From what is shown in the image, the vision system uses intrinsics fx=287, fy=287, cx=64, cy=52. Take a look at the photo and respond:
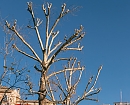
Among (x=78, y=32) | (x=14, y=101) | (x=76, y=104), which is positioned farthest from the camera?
(x=14, y=101)

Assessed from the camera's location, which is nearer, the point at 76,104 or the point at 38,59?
the point at 38,59

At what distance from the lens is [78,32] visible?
9.12m

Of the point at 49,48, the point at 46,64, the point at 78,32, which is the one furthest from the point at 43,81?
the point at 78,32

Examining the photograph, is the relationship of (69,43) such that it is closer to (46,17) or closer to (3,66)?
(46,17)

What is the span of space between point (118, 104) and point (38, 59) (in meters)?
42.6

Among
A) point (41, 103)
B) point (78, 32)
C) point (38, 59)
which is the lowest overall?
point (41, 103)

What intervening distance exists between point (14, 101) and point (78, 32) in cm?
4149

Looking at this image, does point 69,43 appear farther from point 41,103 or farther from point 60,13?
point 41,103

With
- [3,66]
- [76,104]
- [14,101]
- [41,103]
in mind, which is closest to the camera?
[41,103]

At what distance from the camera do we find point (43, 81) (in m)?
8.58

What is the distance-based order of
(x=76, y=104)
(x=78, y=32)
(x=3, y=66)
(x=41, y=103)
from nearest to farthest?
(x=41, y=103) → (x=78, y=32) → (x=3, y=66) → (x=76, y=104)

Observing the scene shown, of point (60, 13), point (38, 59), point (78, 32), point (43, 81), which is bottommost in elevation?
point (43, 81)

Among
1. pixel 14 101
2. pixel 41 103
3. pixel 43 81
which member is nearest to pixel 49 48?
pixel 43 81

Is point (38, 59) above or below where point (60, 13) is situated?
below
